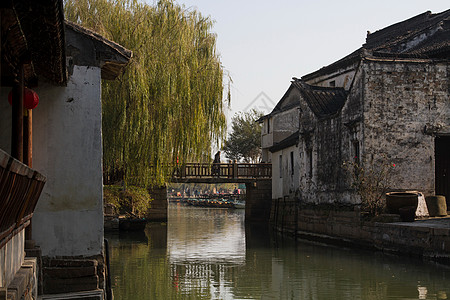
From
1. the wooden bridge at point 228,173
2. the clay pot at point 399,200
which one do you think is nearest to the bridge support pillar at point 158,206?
the wooden bridge at point 228,173

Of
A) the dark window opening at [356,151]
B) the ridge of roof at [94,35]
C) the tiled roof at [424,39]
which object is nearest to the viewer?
the ridge of roof at [94,35]

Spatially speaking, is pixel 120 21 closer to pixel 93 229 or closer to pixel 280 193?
pixel 93 229

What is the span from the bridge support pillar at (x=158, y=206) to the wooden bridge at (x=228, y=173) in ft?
6.40

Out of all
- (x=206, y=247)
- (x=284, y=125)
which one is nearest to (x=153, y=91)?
(x=206, y=247)

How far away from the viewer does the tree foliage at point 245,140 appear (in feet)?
173

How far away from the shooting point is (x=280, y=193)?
105ft

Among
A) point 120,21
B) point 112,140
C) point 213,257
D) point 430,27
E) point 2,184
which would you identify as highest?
point 430,27

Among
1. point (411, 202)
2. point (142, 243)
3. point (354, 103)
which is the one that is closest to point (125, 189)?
point (142, 243)

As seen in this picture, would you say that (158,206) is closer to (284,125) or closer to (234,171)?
(234,171)

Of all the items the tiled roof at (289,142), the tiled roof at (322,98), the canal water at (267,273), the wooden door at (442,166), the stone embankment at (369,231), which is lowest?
the canal water at (267,273)

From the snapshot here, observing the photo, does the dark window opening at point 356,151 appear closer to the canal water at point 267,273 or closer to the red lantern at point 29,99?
the canal water at point 267,273

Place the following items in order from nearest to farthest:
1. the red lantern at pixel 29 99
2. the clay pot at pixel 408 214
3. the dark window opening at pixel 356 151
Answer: the red lantern at pixel 29 99 → the clay pot at pixel 408 214 → the dark window opening at pixel 356 151

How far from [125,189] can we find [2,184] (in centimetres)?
2132

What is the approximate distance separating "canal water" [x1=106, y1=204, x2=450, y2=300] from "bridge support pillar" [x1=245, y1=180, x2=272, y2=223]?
1472cm
